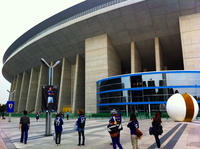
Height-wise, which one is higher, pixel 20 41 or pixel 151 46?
pixel 20 41

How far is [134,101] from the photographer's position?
1324 inches

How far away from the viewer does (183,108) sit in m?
16.6

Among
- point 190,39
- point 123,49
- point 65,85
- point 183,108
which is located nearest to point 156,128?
point 183,108

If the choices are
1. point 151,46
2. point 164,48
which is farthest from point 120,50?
point 164,48

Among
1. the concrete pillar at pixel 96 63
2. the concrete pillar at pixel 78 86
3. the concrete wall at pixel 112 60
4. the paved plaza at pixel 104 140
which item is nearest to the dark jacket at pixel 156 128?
the paved plaza at pixel 104 140

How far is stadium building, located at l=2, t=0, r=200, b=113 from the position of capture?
108ft

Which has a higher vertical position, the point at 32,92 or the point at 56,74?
the point at 56,74

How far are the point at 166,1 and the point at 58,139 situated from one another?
106 feet

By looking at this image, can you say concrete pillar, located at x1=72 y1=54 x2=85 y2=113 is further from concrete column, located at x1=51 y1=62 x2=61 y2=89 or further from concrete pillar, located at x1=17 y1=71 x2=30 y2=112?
concrete pillar, located at x1=17 y1=71 x2=30 y2=112

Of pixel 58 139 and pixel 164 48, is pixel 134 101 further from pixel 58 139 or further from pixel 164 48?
pixel 58 139

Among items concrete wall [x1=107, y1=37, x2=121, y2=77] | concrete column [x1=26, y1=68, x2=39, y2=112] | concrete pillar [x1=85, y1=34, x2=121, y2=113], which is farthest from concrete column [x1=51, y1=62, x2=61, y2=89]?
concrete wall [x1=107, y1=37, x2=121, y2=77]

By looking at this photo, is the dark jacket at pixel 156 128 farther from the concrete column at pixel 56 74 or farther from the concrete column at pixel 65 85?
the concrete column at pixel 56 74

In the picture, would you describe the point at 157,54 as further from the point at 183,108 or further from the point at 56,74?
the point at 56,74

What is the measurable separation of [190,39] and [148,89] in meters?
13.2
